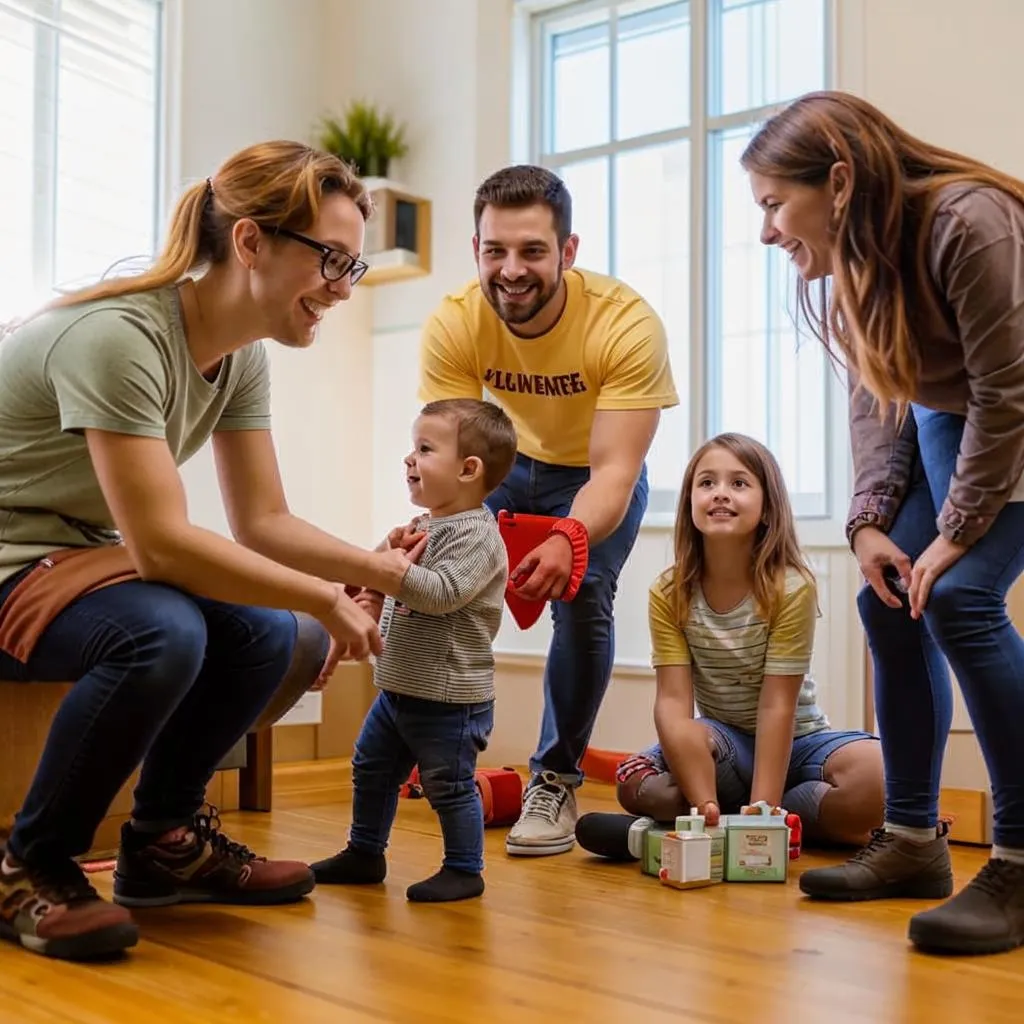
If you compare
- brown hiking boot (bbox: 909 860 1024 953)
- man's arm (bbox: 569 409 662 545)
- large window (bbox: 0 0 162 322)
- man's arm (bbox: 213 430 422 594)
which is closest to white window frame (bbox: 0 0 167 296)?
large window (bbox: 0 0 162 322)

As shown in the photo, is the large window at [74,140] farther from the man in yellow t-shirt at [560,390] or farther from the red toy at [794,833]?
the red toy at [794,833]

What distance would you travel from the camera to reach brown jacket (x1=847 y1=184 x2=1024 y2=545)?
1.54m

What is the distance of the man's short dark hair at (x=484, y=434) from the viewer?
1.98 metres

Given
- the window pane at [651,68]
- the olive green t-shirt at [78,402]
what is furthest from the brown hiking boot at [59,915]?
the window pane at [651,68]

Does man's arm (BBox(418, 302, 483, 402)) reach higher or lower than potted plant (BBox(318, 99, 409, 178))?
lower

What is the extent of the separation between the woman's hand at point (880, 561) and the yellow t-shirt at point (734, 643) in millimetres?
511

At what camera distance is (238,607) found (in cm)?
176

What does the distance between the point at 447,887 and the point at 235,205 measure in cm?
98

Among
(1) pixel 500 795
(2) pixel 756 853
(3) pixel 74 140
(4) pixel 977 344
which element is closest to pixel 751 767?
(2) pixel 756 853

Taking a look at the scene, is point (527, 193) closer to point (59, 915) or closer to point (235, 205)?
point (235, 205)

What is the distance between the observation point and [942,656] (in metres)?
1.85

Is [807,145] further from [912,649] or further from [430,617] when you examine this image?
[430,617]

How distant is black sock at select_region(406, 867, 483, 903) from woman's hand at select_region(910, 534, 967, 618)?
0.74 meters

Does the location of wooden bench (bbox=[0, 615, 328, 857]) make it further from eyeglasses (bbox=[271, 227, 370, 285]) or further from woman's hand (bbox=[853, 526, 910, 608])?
woman's hand (bbox=[853, 526, 910, 608])
